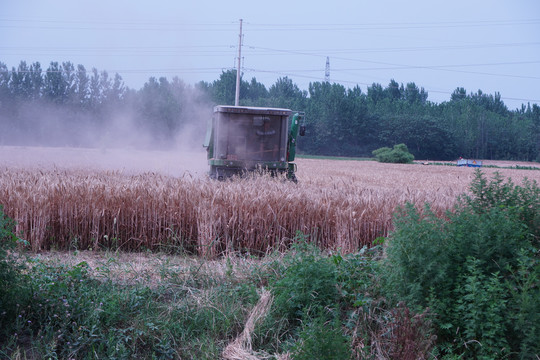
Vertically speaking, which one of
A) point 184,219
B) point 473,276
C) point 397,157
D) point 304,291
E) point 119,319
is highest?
point 397,157

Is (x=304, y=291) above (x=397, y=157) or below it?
below

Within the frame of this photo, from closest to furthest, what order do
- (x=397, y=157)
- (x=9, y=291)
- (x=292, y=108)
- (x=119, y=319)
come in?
(x=9, y=291) → (x=119, y=319) → (x=397, y=157) → (x=292, y=108)

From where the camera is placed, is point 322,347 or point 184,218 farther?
point 184,218

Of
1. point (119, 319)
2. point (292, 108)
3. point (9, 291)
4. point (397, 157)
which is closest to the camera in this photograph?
point (9, 291)

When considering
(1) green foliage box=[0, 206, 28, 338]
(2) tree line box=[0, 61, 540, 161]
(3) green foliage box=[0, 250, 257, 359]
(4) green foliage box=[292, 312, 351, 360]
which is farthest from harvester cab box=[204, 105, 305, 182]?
(2) tree line box=[0, 61, 540, 161]

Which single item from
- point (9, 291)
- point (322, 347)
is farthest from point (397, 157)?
point (9, 291)

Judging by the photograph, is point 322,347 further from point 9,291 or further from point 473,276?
point 9,291

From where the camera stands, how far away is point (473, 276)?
386 centimetres

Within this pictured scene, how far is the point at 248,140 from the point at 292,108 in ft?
212

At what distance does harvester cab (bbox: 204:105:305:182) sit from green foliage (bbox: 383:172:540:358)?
23.2ft

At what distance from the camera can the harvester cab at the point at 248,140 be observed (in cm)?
1119

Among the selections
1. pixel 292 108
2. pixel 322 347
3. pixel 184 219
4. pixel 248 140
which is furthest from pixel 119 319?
pixel 292 108

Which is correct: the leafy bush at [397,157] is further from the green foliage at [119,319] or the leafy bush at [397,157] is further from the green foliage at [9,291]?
the green foliage at [9,291]

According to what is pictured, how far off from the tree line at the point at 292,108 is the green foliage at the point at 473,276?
93.2ft
